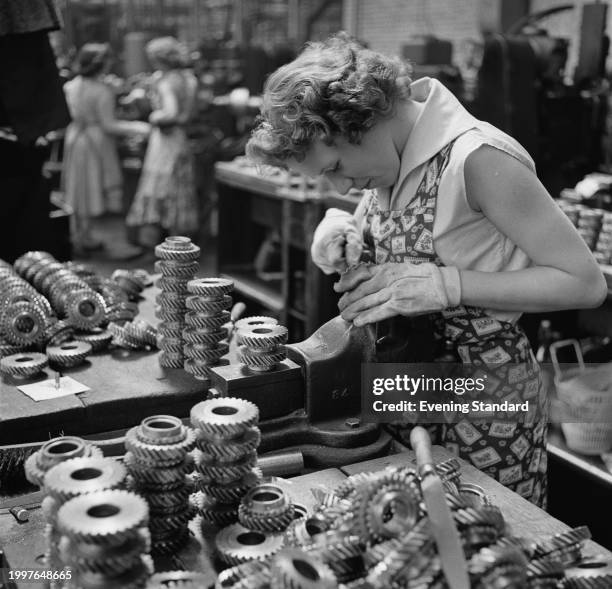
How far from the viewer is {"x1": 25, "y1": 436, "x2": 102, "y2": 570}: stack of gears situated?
1.06m

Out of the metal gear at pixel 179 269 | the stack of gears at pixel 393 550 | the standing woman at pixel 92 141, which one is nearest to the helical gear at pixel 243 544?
the stack of gears at pixel 393 550

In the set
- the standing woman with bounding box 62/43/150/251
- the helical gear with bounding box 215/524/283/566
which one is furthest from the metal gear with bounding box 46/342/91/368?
the standing woman with bounding box 62/43/150/251

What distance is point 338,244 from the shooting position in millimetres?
1892

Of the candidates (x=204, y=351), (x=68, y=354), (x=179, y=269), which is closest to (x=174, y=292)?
(x=179, y=269)

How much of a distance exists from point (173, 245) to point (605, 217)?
5.84ft

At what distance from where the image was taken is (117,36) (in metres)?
12.2

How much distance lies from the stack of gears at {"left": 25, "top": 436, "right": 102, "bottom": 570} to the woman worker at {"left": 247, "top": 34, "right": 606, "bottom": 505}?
686mm

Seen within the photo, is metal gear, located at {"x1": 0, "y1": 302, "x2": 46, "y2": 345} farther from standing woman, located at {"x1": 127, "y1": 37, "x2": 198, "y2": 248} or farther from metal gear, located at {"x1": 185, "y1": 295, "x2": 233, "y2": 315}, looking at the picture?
standing woman, located at {"x1": 127, "y1": 37, "x2": 198, "y2": 248}

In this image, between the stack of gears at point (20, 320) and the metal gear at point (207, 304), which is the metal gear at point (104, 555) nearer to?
the metal gear at point (207, 304)

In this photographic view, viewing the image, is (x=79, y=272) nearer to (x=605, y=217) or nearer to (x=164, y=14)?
(x=605, y=217)

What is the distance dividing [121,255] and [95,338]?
5.30 m

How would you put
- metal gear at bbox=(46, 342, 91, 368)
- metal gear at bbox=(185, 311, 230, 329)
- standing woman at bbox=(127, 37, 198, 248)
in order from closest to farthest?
metal gear at bbox=(185, 311, 230, 329) → metal gear at bbox=(46, 342, 91, 368) → standing woman at bbox=(127, 37, 198, 248)

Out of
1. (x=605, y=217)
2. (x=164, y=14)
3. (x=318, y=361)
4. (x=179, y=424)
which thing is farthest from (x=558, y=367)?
(x=164, y=14)

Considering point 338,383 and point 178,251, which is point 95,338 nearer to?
point 178,251
